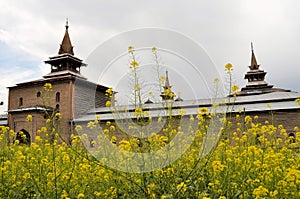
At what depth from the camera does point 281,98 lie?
2175 cm

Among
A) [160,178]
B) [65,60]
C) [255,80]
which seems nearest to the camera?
[160,178]

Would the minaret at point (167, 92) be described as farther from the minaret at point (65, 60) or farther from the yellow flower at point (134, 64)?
the minaret at point (65, 60)

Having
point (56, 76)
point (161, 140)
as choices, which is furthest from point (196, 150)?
point (56, 76)

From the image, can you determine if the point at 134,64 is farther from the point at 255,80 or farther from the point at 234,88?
the point at 255,80

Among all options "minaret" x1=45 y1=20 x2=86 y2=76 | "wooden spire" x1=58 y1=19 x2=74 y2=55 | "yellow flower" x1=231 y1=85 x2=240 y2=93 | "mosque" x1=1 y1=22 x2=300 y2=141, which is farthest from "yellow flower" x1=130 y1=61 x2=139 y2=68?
"wooden spire" x1=58 y1=19 x2=74 y2=55

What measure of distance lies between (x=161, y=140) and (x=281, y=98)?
21.4 m

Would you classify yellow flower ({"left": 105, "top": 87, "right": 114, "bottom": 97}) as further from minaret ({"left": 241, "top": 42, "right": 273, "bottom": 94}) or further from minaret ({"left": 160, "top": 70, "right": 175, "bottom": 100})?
minaret ({"left": 241, "top": 42, "right": 273, "bottom": 94})

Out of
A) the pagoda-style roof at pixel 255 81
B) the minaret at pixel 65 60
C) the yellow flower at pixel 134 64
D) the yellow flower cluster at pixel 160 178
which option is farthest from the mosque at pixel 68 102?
the yellow flower at pixel 134 64

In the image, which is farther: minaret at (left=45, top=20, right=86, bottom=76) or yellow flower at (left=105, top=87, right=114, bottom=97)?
minaret at (left=45, top=20, right=86, bottom=76)

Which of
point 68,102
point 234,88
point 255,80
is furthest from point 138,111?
point 255,80

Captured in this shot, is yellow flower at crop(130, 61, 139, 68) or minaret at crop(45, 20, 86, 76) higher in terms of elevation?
minaret at crop(45, 20, 86, 76)

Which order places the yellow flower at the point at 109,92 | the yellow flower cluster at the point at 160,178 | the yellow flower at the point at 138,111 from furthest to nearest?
1. the yellow flower at the point at 109,92
2. the yellow flower at the point at 138,111
3. the yellow flower cluster at the point at 160,178

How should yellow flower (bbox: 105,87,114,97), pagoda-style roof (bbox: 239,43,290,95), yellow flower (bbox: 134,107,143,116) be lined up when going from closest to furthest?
yellow flower (bbox: 134,107,143,116), yellow flower (bbox: 105,87,114,97), pagoda-style roof (bbox: 239,43,290,95)

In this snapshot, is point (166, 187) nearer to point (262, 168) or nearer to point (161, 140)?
point (161, 140)
